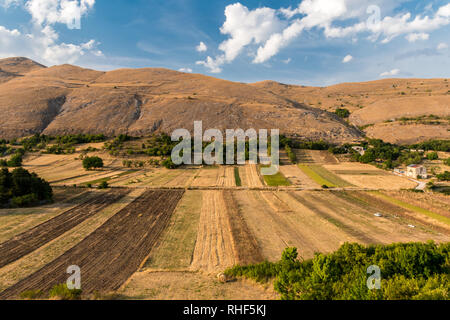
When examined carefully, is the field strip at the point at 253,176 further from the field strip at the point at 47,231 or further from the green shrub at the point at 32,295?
the green shrub at the point at 32,295

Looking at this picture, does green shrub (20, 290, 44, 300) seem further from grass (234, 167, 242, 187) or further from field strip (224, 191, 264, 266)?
grass (234, 167, 242, 187)

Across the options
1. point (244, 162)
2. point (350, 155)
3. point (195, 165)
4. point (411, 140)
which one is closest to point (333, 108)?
point (411, 140)

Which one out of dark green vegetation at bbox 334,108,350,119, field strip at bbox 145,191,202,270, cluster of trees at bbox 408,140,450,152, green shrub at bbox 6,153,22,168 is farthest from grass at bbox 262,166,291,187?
dark green vegetation at bbox 334,108,350,119

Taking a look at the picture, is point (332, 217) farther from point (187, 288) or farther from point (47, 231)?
point (47, 231)

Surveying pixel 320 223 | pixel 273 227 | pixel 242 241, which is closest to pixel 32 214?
pixel 242 241

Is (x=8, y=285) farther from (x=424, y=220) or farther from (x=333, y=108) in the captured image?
(x=333, y=108)

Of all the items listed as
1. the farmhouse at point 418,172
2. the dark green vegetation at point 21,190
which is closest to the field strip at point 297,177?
the farmhouse at point 418,172
